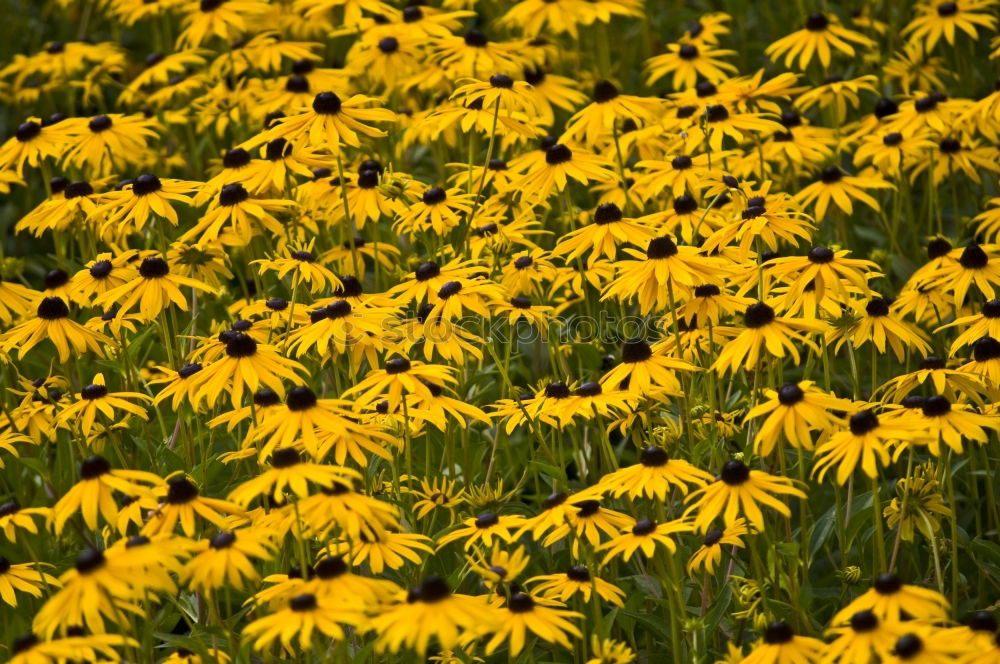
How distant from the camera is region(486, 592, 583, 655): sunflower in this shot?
256 cm

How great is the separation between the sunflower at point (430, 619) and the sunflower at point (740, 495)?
52 centimetres

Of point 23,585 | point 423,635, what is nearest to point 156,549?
point 423,635

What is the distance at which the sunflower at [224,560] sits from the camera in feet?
8.20

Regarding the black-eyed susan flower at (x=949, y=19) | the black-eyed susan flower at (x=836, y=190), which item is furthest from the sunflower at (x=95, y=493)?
the black-eyed susan flower at (x=949, y=19)

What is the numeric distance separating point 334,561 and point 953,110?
319 centimetres

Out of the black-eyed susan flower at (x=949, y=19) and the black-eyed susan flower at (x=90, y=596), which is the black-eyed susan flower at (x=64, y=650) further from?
the black-eyed susan flower at (x=949, y=19)

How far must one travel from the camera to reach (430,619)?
237cm

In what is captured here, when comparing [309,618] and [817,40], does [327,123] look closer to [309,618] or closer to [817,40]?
[309,618]

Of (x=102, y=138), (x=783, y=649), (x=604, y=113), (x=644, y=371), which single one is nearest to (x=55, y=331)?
(x=102, y=138)

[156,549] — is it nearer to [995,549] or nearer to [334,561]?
[334,561]

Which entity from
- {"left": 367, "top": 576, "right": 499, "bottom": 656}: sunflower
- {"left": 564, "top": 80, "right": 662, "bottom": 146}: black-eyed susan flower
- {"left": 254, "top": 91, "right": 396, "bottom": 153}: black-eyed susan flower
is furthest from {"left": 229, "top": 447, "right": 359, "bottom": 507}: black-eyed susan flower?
{"left": 564, "top": 80, "right": 662, "bottom": 146}: black-eyed susan flower

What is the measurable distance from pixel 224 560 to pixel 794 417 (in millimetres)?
1188

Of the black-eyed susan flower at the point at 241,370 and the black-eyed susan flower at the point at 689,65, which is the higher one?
the black-eyed susan flower at the point at 689,65

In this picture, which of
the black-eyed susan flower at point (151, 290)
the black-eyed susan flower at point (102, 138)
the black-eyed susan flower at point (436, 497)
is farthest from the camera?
the black-eyed susan flower at point (102, 138)
